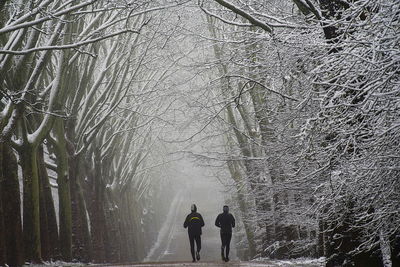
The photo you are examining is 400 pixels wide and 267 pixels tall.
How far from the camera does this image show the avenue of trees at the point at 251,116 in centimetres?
691

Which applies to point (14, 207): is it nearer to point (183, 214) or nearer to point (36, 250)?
point (36, 250)

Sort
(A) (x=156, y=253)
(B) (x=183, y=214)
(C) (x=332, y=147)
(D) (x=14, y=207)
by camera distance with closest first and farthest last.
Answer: (C) (x=332, y=147), (D) (x=14, y=207), (A) (x=156, y=253), (B) (x=183, y=214)

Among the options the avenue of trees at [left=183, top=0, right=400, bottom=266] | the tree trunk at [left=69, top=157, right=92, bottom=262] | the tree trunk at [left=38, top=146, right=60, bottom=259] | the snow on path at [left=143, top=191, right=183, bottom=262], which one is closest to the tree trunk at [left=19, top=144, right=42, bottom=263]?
the tree trunk at [left=38, top=146, right=60, bottom=259]

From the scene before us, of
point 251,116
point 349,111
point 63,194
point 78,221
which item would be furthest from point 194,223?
point 349,111

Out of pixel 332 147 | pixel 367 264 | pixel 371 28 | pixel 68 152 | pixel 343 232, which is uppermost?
pixel 68 152

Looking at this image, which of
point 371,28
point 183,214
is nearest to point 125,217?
point 371,28

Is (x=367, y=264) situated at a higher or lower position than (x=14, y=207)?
lower

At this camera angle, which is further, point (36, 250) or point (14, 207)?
point (36, 250)

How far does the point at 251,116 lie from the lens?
64.7 ft

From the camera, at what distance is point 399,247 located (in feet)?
27.6

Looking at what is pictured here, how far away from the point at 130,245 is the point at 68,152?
16.3m

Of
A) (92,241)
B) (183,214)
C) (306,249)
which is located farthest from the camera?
(183,214)

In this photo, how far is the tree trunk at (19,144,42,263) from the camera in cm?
1359

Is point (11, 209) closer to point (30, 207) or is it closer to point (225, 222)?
point (30, 207)
